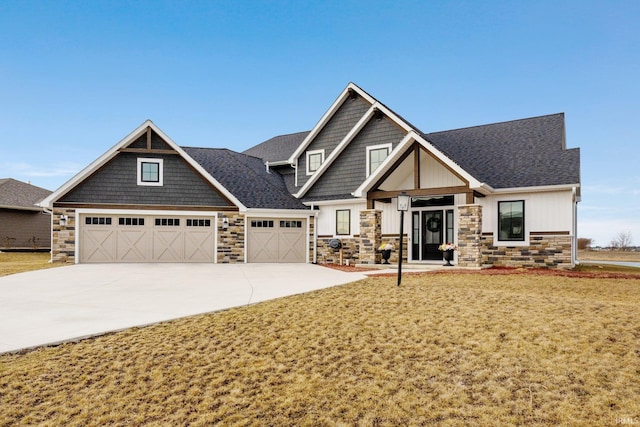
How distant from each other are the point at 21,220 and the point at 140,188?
1852cm

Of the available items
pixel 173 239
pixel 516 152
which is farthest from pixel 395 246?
pixel 173 239

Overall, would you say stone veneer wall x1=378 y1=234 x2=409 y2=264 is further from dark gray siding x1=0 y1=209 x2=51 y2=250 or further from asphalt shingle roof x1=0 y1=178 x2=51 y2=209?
dark gray siding x1=0 y1=209 x2=51 y2=250

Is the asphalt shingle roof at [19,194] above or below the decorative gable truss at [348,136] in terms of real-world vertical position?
below

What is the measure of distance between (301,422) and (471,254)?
12.9 meters

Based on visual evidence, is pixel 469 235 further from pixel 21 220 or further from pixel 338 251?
pixel 21 220

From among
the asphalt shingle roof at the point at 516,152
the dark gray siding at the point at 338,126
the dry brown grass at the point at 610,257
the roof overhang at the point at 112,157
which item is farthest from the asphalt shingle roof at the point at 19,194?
the dry brown grass at the point at 610,257

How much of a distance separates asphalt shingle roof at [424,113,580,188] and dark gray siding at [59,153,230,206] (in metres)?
11.6

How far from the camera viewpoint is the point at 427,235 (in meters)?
18.2

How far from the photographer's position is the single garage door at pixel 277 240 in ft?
66.4

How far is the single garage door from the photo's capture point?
2025 cm

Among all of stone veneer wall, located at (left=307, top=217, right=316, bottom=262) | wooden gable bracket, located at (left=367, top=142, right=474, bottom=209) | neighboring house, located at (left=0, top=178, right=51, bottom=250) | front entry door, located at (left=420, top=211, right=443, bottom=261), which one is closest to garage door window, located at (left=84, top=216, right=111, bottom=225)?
stone veneer wall, located at (left=307, top=217, right=316, bottom=262)

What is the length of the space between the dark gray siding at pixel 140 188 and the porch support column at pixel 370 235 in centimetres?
692

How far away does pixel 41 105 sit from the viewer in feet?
86.9

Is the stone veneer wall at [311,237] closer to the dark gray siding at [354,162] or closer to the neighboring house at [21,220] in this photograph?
the dark gray siding at [354,162]
